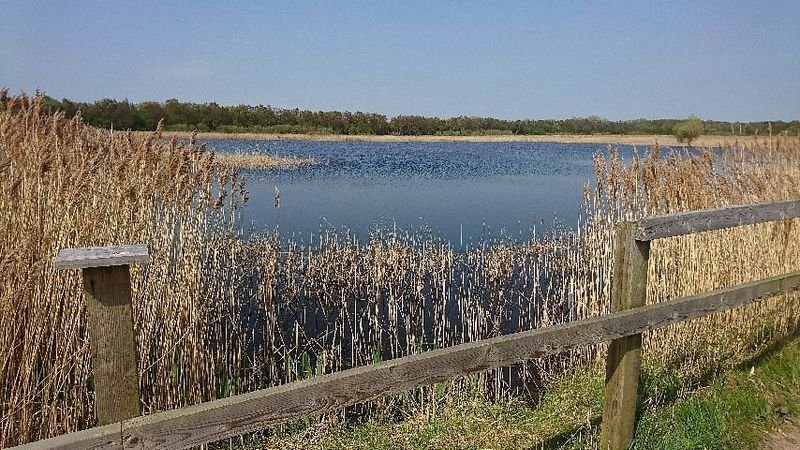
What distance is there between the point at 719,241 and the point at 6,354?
20.1 feet

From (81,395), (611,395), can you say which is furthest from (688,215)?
(81,395)

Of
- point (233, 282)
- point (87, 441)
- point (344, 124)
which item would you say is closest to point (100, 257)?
point (87, 441)

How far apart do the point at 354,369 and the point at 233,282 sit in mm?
4162

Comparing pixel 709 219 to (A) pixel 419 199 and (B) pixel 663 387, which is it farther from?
(A) pixel 419 199

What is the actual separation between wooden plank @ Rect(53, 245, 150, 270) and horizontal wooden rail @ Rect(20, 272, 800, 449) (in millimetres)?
557

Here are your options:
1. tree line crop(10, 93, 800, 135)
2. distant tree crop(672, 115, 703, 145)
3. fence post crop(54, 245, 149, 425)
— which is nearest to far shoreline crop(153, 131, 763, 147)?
tree line crop(10, 93, 800, 135)

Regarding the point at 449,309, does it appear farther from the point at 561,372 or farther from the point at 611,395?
the point at 611,395

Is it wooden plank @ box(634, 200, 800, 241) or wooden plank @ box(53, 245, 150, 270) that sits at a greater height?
wooden plank @ box(53, 245, 150, 270)

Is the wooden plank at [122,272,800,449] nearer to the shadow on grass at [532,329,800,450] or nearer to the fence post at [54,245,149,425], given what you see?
the fence post at [54,245,149,425]

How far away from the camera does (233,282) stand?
6.52m

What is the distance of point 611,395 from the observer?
12.3 ft

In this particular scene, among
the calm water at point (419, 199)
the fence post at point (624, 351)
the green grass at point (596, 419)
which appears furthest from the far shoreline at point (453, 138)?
the fence post at point (624, 351)

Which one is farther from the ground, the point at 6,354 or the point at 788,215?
the point at 788,215

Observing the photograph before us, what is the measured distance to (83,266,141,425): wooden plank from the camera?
2.14m
